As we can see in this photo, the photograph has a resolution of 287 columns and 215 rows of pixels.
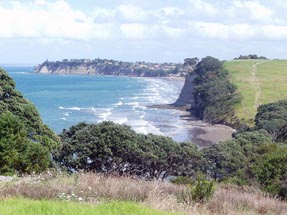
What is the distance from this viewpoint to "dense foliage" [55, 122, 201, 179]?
31.9m

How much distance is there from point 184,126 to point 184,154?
132 ft

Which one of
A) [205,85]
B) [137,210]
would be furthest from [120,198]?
[205,85]

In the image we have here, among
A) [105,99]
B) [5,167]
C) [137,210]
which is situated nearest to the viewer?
[137,210]

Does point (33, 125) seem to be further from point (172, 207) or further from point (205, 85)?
point (205, 85)

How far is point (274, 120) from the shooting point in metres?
61.2

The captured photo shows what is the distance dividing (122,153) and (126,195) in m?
23.8

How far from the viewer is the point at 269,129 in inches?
2324

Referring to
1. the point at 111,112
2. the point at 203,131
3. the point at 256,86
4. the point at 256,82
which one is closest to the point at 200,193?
the point at 203,131

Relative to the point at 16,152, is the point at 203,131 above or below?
below

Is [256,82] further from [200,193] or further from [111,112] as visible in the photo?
[200,193]

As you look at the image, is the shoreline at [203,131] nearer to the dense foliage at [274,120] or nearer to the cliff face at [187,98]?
the dense foliage at [274,120]

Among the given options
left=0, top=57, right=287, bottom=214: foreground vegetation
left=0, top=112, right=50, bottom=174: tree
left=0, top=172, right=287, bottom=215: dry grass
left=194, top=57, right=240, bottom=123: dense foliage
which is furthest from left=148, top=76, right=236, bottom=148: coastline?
left=0, top=172, right=287, bottom=215: dry grass

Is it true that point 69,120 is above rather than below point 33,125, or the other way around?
below

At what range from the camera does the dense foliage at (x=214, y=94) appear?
86.0 m
